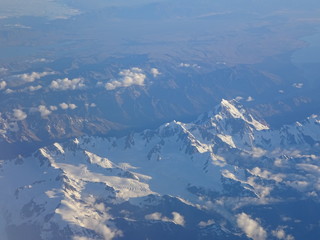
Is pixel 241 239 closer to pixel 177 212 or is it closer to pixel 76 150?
pixel 177 212

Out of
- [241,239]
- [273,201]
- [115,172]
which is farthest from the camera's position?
[115,172]

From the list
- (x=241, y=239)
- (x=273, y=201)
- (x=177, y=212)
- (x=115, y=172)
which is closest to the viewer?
(x=241, y=239)

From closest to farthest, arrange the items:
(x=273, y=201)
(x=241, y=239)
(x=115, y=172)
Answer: (x=241, y=239) < (x=273, y=201) < (x=115, y=172)

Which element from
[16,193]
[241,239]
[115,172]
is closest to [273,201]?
[241,239]

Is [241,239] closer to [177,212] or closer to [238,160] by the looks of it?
[177,212]

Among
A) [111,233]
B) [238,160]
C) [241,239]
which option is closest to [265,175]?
[238,160]

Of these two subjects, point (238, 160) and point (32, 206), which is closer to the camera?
point (32, 206)
